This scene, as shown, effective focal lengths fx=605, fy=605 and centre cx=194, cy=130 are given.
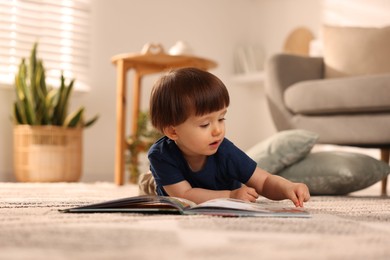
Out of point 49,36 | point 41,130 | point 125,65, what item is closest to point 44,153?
point 41,130

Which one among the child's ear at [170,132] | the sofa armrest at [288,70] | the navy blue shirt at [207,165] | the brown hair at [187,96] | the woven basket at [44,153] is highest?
the sofa armrest at [288,70]

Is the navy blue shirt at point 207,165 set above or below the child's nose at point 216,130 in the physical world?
below

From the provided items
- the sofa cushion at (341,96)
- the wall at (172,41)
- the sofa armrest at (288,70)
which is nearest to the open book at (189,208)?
the sofa cushion at (341,96)

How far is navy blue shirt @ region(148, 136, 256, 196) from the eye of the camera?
1.44m

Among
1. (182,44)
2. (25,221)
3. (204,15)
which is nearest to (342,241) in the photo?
(25,221)

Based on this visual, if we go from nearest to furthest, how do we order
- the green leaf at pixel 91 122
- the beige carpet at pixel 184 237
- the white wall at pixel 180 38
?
the beige carpet at pixel 184 237 < the green leaf at pixel 91 122 < the white wall at pixel 180 38

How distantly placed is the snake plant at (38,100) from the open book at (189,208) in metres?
2.10

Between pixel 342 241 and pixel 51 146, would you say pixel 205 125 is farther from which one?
pixel 51 146

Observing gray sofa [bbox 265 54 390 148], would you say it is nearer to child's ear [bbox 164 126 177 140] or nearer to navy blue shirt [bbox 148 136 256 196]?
navy blue shirt [bbox 148 136 256 196]

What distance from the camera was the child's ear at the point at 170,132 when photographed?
4.57 ft

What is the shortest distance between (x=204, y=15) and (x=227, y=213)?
3.27 metres

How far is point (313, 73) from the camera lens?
299 centimetres

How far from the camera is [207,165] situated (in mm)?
1457

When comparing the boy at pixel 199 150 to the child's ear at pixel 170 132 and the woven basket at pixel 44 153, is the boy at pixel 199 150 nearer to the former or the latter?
the child's ear at pixel 170 132
